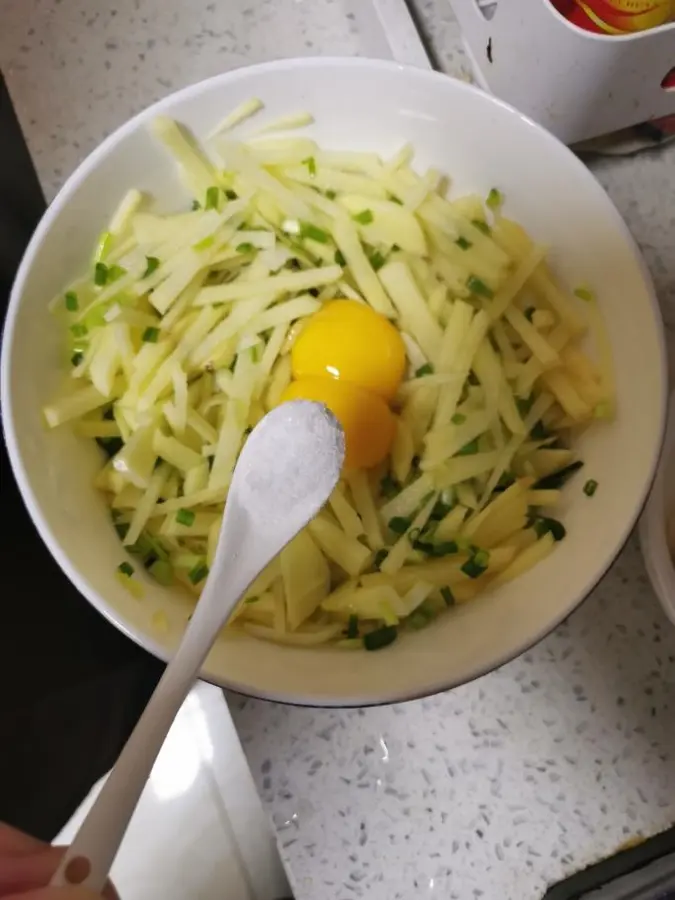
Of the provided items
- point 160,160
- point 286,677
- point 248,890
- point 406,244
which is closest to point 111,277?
point 160,160

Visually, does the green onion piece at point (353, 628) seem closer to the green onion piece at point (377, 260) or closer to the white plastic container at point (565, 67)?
the green onion piece at point (377, 260)

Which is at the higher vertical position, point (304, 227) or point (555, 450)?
point (304, 227)

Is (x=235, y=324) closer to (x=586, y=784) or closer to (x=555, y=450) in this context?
(x=555, y=450)

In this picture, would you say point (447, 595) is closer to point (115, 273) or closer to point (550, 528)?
point (550, 528)

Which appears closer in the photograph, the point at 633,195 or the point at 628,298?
the point at 628,298

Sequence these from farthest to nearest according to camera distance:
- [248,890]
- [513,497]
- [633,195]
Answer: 1. [248,890]
2. [633,195]
3. [513,497]

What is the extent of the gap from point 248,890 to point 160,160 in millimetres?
921

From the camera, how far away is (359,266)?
826mm

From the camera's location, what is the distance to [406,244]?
2.71 ft

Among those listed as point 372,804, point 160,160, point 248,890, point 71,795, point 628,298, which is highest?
point 160,160

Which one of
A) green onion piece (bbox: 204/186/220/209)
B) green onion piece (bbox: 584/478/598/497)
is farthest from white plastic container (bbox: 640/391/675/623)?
green onion piece (bbox: 204/186/220/209)

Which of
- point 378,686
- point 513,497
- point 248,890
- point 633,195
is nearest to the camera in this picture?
point 378,686

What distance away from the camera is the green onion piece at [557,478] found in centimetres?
78

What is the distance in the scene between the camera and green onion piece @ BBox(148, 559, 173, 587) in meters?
0.75
